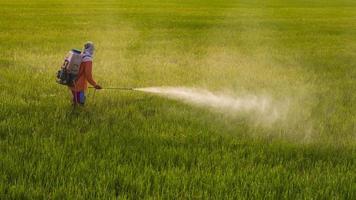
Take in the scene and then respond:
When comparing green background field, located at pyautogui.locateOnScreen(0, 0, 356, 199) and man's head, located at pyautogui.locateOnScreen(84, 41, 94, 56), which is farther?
man's head, located at pyautogui.locateOnScreen(84, 41, 94, 56)

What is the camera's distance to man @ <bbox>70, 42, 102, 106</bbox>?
20.5 ft

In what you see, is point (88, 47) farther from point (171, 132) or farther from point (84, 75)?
point (171, 132)

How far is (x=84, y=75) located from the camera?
636 cm

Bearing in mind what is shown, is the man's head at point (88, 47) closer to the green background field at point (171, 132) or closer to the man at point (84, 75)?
the man at point (84, 75)

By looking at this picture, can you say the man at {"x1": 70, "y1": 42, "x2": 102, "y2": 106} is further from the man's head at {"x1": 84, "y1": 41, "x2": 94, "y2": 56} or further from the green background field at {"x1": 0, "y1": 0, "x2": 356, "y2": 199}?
the green background field at {"x1": 0, "y1": 0, "x2": 356, "y2": 199}

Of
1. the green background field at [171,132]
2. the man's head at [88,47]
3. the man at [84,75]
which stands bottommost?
the green background field at [171,132]

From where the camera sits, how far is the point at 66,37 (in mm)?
16703

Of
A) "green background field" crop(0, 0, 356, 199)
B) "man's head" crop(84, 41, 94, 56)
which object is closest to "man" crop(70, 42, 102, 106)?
A: "man's head" crop(84, 41, 94, 56)

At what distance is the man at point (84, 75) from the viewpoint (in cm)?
625

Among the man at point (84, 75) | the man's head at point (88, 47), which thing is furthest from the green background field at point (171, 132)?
the man's head at point (88, 47)

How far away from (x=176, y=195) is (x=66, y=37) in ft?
44.0

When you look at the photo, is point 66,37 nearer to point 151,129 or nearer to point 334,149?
point 151,129

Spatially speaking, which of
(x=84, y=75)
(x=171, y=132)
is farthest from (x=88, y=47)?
(x=171, y=132)

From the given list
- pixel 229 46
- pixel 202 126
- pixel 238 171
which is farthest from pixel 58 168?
pixel 229 46
